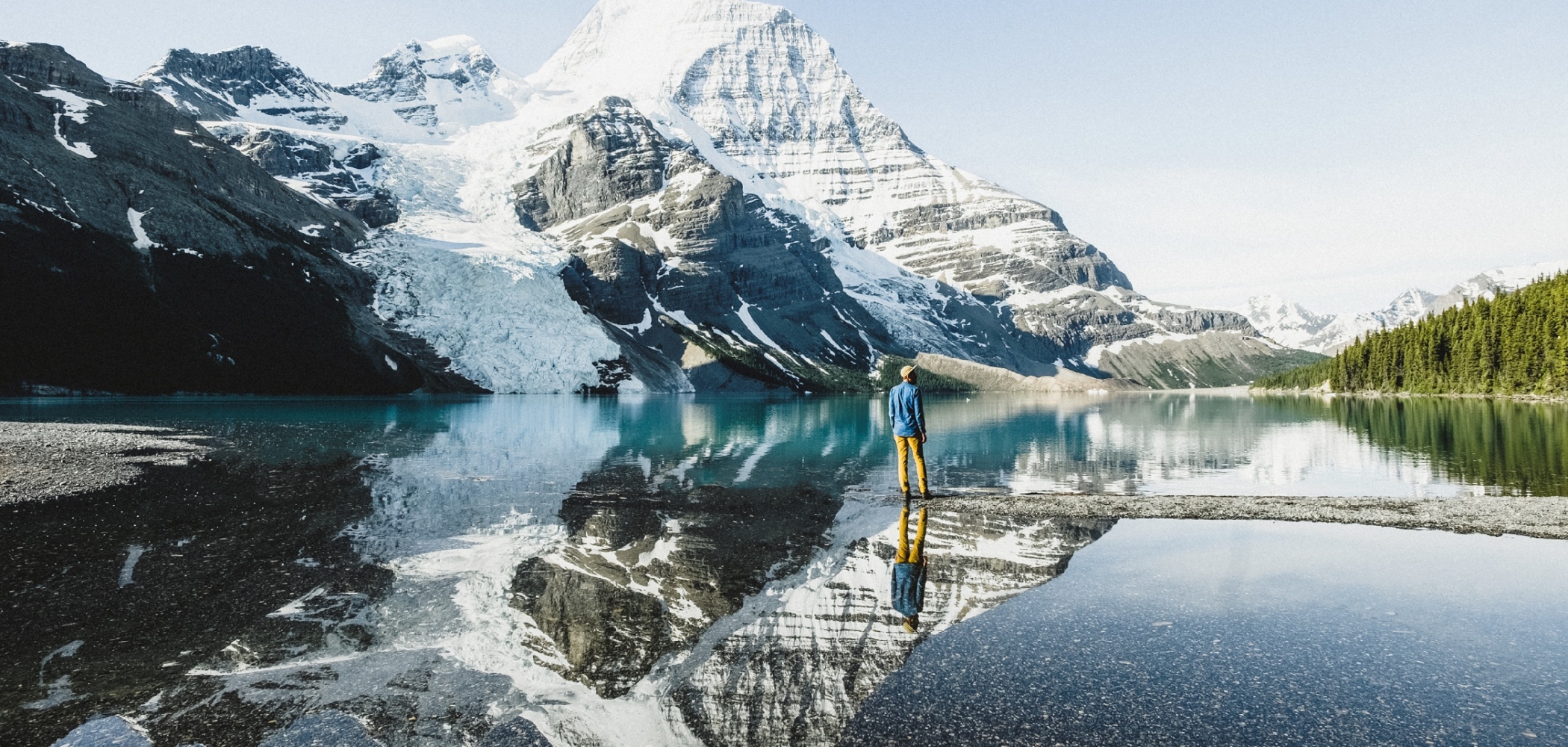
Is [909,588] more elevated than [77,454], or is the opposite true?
[77,454]

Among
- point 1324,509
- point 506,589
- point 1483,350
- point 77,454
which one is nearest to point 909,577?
point 506,589

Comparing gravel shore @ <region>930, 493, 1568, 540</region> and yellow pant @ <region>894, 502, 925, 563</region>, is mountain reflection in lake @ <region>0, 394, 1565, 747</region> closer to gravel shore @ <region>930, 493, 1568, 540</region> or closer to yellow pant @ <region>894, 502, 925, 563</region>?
yellow pant @ <region>894, 502, 925, 563</region>

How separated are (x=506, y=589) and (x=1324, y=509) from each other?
1683 cm

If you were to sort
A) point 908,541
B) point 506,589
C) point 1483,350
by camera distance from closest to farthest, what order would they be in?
point 506,589 → point 908,541 → point 1483,350

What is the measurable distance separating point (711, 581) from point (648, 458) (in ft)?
66.9

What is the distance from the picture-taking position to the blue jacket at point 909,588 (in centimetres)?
1016

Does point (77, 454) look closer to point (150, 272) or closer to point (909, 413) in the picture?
point (909, 413)

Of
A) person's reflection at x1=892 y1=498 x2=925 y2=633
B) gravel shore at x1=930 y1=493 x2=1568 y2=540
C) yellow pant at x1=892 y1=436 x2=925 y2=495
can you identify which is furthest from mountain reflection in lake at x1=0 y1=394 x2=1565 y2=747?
gravel shore at x1=930 y1=493 x2=1568 y2=540

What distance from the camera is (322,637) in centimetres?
900

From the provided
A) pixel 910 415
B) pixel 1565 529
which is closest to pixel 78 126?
pixel 910 415

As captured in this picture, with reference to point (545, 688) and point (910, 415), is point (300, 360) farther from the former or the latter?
point (545, 688)

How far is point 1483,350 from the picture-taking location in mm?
100812

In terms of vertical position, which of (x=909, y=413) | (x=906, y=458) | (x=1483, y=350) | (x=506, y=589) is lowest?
(x=506, y=589)

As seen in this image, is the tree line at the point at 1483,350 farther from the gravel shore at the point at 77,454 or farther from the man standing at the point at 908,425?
the gravel shore at the point at 77,454
